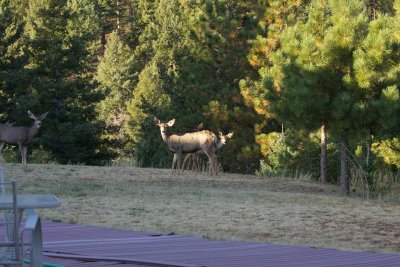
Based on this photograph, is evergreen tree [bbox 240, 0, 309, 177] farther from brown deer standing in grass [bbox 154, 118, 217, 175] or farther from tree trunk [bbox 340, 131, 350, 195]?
tree trunk [bbox 340, 131, 350, 195]

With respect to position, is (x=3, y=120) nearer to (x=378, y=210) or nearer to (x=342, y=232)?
(x=378, y=210)

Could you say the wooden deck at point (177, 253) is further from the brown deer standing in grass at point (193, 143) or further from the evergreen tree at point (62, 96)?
the evergreen tree at point (62, 96)

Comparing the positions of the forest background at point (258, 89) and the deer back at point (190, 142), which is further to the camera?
the deer back at point (190, 142)

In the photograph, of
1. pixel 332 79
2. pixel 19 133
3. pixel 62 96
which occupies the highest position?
pixel 62 96

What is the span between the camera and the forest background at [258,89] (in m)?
22.4

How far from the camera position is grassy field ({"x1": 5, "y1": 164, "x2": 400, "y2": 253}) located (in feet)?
44.8

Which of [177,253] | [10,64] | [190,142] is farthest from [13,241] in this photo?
[10,64]

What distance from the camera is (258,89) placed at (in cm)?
3381

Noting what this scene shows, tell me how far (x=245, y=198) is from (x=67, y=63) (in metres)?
22.8

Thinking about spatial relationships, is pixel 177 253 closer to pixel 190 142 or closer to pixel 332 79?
pixel 332 79

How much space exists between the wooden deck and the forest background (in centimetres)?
1220

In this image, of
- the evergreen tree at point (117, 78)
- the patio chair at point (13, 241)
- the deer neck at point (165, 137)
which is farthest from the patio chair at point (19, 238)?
the evergreen tree at point (117, 78)

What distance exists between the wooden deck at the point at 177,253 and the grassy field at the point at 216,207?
153cm

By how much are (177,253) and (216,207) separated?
313 inches
